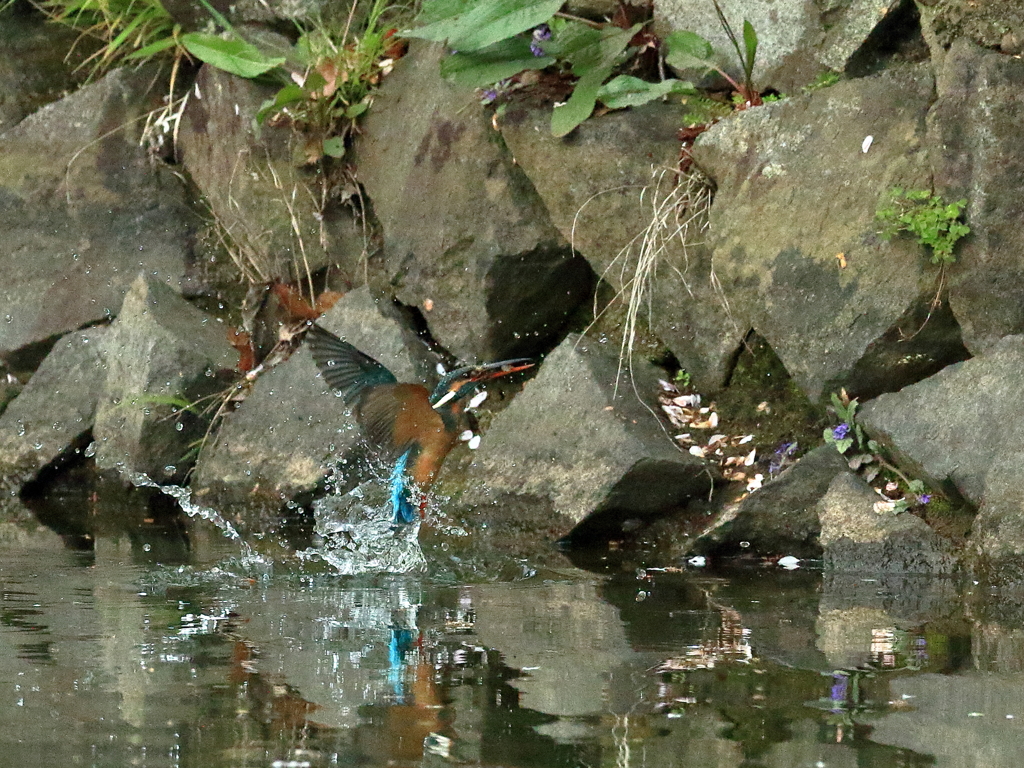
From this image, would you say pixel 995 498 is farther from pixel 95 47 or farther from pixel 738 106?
pixel 95 47

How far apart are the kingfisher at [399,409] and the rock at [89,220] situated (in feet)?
8.12

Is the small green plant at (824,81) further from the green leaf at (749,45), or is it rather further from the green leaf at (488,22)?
the green leaf at (488,22)

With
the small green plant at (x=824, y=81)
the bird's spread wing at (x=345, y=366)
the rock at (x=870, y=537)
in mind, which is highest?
the small green plant at (x=824, y=81)

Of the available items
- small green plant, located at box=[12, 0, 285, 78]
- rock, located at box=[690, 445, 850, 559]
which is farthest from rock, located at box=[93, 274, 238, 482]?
rock, located at box=[690, 445, 850, 559]

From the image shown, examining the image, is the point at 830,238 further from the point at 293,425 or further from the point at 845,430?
the point at 293,425

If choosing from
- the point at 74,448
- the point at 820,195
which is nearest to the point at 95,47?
the point at 74,448

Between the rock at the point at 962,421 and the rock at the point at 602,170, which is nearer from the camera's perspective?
the rock at the point at 962,421

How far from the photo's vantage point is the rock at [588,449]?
14.8 feet

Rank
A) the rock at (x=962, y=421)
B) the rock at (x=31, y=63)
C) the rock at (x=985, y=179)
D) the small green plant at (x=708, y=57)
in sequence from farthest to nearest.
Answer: the rock at (x=31, y=63), the small green plant at (x=708, y=57), the rock at (x=985, y=179), the rock at (x=962, y=421)

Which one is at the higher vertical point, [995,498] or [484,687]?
[995,498]

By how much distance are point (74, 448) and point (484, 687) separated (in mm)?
4029

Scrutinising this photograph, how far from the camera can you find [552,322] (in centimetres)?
554

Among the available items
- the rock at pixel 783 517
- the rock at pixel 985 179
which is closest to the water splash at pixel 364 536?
the rock at pixel 783 517

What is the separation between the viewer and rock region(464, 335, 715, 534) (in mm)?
4504
